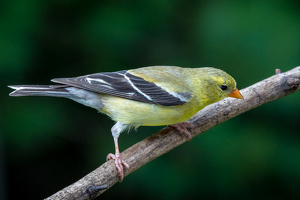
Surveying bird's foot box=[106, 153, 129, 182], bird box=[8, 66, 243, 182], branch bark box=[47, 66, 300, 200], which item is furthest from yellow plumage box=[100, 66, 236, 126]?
bird's foot box=[106, 153, 129, 182]

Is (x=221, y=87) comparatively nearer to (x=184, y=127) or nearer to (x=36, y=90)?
(x=184, y=127)

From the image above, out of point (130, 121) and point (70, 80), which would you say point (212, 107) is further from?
point (70, 80)

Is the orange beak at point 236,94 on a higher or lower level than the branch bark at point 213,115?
higher

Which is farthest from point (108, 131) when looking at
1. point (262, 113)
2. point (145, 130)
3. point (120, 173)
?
point (262, 113)

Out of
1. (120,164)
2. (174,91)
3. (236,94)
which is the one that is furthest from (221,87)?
(120,164)

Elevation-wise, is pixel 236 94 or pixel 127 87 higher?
pixel 127 87

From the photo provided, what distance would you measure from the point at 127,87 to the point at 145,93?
0.18 metres

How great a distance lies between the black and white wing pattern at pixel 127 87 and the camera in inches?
122

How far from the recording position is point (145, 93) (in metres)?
3.15

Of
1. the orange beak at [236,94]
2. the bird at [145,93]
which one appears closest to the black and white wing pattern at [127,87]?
the bird at [145,93]

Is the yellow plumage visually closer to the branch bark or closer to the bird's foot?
the branch bark

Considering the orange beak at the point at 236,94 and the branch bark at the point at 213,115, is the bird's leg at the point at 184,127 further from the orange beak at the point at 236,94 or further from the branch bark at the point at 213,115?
the orange beak at the point at 236,94

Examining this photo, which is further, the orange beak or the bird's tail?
the orange beak

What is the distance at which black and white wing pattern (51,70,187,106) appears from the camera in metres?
3.10
